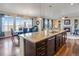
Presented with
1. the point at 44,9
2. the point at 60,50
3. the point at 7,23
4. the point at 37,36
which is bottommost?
the point at 60,50

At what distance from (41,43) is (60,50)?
0.52 metres

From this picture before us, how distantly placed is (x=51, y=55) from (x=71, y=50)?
448 mm

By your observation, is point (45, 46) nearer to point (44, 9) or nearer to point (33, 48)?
point (33, 48)

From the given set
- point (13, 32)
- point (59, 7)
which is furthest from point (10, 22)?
point (59, 7)

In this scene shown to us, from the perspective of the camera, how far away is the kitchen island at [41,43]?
7.74ft

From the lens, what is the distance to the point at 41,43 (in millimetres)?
2439

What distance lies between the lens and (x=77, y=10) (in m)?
2.40

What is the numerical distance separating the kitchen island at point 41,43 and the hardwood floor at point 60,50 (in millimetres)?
104

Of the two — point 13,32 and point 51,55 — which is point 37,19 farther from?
point 51,55

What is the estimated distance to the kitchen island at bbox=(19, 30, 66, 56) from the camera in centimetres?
236

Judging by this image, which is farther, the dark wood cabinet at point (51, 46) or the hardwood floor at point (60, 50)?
the dark wood cabinet at point (51, 46)

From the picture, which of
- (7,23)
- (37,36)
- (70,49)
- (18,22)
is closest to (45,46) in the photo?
(37,36)

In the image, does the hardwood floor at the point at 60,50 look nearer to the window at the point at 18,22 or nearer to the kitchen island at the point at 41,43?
the kitchen island at the point at 41,43

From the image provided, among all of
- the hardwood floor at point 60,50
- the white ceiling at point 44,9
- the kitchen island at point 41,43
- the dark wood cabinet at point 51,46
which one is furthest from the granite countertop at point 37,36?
the white ceiling at point 44,9
